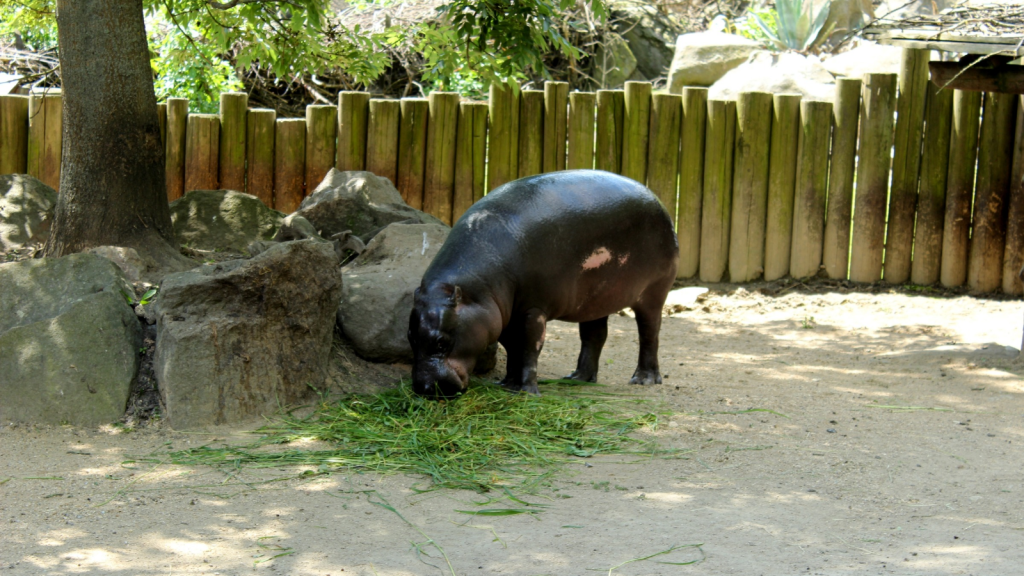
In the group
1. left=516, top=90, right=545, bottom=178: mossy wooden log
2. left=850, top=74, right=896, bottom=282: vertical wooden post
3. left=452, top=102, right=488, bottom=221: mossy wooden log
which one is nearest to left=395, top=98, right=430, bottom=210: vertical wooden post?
left=452, top=102, right=488, bottom=221: mossy wooden log

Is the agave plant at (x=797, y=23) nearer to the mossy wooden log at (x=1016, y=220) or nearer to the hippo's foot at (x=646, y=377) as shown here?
the mossy wooden log at (x=1016, y=220)

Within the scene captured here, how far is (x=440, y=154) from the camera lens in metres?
8.39

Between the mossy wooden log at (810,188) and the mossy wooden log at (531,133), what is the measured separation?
2115 mm

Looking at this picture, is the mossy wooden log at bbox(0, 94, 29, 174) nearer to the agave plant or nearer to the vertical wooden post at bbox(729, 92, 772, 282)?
the vertical wooden post at bbox(729, 92, 772, 282)

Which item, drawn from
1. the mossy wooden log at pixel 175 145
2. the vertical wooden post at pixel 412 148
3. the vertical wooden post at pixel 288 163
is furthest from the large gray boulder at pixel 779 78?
the mossy wooden log at pixel 175 145

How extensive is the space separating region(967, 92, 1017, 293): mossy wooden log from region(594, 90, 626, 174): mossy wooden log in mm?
2805

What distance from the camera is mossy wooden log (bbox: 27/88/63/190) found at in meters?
7.88

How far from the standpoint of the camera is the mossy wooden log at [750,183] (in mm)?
8281

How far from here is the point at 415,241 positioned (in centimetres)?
583

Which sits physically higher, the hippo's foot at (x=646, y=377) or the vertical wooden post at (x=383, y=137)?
the vertical wooden post at (x=383, y=137)

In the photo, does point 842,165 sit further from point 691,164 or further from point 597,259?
point 597,259

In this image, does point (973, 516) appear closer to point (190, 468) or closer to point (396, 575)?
point (396, 575)

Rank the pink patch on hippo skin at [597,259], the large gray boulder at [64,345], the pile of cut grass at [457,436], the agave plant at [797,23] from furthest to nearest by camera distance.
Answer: the agave plant at [797,23] < the pink patch on hippo skin at [597,259] < the large gray boulder at [64,345] < the pile of cut grass at [457,436]

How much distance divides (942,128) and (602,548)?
6028mm
